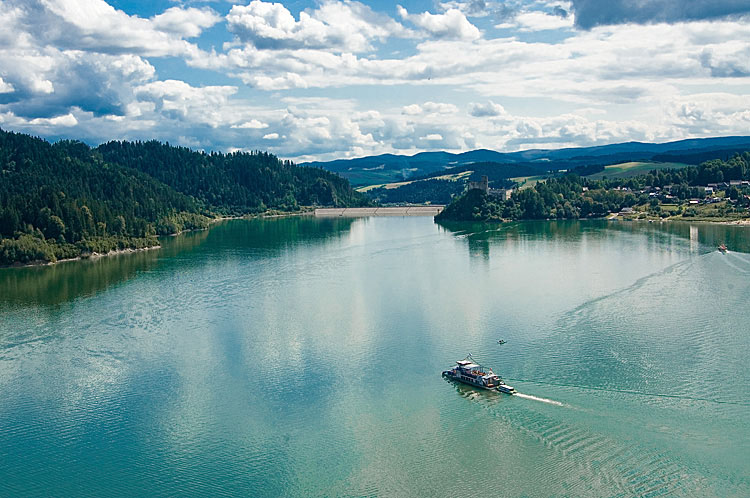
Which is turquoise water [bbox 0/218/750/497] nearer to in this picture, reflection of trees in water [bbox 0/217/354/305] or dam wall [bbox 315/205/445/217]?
reflection of trees in water [bbox 0/217/354/305]

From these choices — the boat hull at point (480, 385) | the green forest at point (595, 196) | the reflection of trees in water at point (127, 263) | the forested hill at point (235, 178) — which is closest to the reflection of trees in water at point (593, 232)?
the green forest at point (595, 196)

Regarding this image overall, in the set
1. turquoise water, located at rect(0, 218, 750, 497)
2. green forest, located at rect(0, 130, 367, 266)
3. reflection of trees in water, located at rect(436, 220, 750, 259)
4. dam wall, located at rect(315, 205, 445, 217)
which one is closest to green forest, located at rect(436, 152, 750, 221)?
reflection of trees in water, located at rect(436, 220, 750, 259)

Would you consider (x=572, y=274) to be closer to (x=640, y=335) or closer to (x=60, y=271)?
(x=640, y=335)

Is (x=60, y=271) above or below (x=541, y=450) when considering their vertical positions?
above

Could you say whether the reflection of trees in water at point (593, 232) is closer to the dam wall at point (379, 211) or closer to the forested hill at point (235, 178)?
the dam wall at point (379, 211)

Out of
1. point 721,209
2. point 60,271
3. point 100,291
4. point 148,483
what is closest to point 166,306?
point 100,291

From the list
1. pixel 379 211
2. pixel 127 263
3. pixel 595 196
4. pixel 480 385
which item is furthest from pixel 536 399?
pixel 379 211
